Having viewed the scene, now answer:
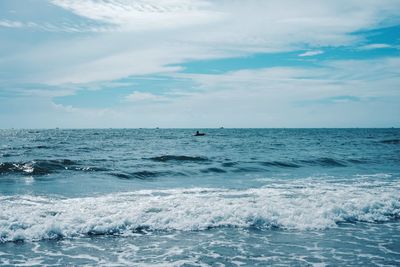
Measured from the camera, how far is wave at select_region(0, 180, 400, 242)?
1098 centimetres

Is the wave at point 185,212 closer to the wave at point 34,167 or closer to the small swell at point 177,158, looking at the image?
the wave at point 34,167

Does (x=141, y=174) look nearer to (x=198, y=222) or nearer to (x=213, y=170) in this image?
(x=213, y=170)

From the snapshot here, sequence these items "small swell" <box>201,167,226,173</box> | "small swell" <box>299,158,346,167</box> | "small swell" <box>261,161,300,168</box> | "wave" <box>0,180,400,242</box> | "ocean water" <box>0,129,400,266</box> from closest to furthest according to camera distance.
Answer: "ocean water" <box>0,129,400,266</box> < "wave" <box>0,180,400,242</box> < "small swell" <box>201,167,226,173</box> < "small swell" <box>261,161,300,168</box> < "small swell" <box>299,158,346,167</box>

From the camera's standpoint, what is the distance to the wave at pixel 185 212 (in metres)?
11.0

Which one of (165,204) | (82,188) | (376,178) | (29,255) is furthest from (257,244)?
(376,178)

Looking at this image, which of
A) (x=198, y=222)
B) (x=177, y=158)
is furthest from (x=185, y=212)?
(x=177, y=158)

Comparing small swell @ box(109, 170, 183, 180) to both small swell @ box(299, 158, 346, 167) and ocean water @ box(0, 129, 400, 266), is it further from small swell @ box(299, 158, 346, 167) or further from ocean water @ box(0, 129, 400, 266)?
small swell @ box(299, 158, 346, 167)

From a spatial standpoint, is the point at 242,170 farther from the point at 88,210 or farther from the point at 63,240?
the point at 63,240

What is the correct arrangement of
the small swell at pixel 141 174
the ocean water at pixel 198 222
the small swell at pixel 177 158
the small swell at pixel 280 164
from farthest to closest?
the small swell at pixel 177 158
the small swell at pixel 280 164
the small swell at pixel 141 174
the ocean water at pixel 198 222

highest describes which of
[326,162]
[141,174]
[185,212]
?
[326,162]

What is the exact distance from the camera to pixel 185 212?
12641mm

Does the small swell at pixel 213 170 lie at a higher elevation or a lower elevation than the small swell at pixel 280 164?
lower

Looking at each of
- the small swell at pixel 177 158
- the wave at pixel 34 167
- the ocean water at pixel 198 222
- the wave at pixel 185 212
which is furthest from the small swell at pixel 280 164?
the wave at pixel 34 167

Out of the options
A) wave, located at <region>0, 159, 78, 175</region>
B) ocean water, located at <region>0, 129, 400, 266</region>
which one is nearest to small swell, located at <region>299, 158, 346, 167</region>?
ocean water, located at <region>0, 129, 400, 266</region>
